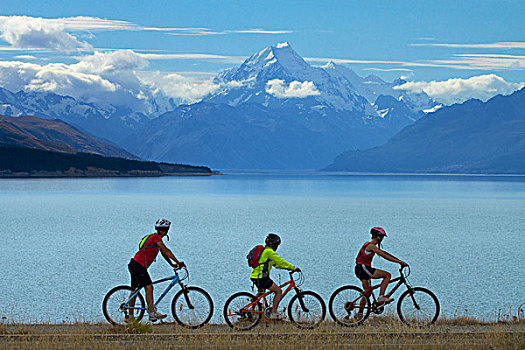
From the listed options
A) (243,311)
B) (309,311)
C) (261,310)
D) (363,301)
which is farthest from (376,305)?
(243,311)

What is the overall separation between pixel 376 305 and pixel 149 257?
6829 mm

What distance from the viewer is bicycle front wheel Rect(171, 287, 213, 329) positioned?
20109 millimetres

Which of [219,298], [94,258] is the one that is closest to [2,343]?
[219,298]

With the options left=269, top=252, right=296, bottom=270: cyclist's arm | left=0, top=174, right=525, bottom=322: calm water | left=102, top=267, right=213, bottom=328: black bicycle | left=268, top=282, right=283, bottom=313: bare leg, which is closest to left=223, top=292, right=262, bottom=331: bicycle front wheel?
left=268, top=282, right=283, bottom=313: bare leg

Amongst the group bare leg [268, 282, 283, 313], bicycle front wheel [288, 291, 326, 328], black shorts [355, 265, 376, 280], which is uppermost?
black shorts [355, 265, 376, 280]

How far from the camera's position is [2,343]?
58.6 ft

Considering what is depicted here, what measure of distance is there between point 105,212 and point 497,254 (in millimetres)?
66399

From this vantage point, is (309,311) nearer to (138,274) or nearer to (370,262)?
(370,262)

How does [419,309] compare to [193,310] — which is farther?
[419,309]

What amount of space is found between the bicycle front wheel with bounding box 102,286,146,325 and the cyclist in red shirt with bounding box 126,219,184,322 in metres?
0.24

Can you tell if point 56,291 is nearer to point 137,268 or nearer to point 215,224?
point 137,268

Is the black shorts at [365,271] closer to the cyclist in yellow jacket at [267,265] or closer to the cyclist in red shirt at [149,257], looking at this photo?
the cyclist in yellow jacket at [267,265]

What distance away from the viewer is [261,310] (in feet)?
65.1

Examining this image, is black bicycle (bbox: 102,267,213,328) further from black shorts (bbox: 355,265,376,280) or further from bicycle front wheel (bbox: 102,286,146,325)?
black shorts (bbox: 355,265,376,280)
